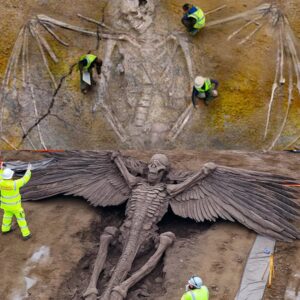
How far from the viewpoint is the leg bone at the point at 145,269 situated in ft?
27.1

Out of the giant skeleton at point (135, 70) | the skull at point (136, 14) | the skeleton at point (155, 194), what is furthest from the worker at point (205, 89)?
the skeleton at point (155, 194)

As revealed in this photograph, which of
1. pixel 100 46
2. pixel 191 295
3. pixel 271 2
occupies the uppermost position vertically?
pixel 271 2

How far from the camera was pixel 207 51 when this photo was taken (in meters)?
13.7

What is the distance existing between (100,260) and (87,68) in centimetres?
577

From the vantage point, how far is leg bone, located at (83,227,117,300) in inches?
328

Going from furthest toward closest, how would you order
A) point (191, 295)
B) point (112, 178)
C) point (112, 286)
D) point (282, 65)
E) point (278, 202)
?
1. point (282, 65)
2. point (112, 178)
3. point (278, 202)
4. point (112, 286)
5. point (191, 295)

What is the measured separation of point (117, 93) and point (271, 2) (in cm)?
394

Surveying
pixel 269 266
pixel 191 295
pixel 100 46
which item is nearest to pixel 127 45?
pixel 100 46

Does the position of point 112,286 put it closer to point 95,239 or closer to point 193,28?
point 95,239

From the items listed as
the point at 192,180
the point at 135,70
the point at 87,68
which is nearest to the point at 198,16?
the point at 135,70

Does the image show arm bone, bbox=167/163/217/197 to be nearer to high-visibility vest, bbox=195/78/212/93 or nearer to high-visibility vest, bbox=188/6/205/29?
high-visibility vest, bbox=195/78/212/93

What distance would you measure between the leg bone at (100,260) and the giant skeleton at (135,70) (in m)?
4.28

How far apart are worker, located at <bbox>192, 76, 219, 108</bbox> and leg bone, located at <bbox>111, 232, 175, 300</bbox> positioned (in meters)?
4.51

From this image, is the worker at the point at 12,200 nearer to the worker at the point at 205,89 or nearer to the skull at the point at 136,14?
the worker at the point at 205,89
